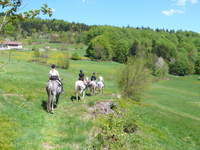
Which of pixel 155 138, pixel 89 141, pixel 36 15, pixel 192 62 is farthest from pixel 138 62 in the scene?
pixel 192 62

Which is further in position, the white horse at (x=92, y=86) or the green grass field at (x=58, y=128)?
the white horse at (x=92, y=86)

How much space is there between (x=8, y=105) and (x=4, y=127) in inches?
179

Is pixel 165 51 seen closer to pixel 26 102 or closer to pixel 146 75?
pixel 146 75

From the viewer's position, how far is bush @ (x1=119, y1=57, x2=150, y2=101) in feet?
153

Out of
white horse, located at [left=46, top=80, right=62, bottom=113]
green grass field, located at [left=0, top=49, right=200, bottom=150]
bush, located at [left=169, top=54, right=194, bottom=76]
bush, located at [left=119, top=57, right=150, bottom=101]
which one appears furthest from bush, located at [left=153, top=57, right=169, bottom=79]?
white horse, located at [left=46, top=80, right=62, bottom=113]

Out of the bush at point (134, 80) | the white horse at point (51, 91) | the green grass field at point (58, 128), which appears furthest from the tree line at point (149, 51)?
the white horse at point (51, 91)

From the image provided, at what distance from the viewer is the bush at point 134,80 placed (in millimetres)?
46625

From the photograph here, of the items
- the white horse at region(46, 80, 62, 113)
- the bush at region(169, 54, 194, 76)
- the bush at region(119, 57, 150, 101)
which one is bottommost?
the bush at region(169, 54, 194, 76)

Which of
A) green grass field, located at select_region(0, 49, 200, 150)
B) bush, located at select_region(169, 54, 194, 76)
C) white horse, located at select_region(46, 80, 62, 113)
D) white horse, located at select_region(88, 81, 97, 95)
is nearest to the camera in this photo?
green grass field, located at select_region(0, 49, 200, 150)

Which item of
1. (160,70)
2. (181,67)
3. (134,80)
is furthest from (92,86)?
(181,67)

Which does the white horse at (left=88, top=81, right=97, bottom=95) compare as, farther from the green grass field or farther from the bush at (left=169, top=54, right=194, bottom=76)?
the bush at (left=169, top=54, right=194, bottom=76)

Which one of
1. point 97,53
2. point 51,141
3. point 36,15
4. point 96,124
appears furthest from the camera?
point 97,53

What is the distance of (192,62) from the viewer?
14288 cm

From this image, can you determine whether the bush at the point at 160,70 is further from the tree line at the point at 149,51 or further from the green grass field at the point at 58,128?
the green grass field at the point at 58,128
